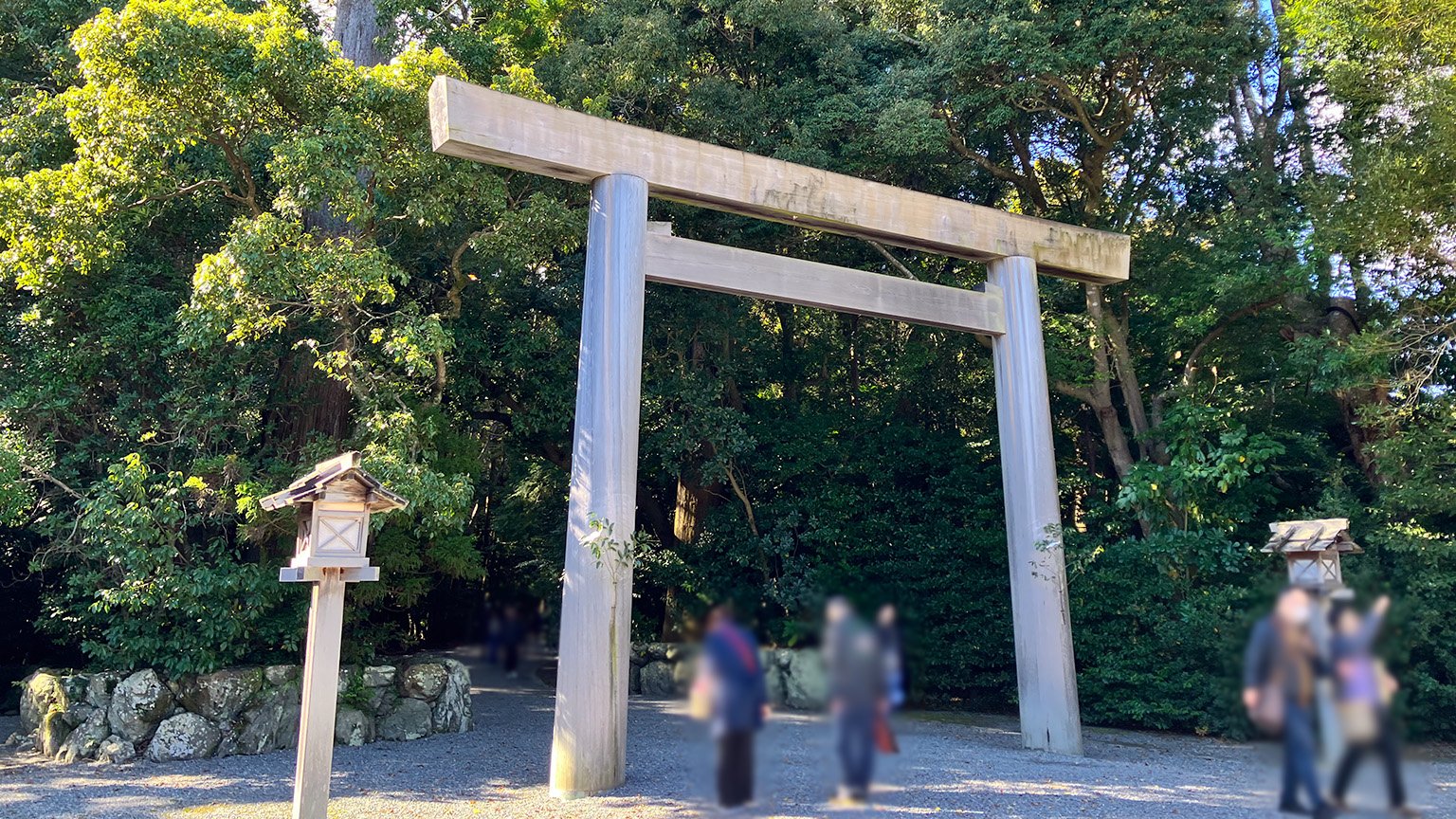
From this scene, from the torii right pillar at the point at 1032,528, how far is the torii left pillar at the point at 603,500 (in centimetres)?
358

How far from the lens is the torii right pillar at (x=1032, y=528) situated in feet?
25.9

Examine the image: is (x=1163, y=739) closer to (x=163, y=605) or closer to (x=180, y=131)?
(x=163, y=605)

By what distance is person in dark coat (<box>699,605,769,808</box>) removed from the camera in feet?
5.05

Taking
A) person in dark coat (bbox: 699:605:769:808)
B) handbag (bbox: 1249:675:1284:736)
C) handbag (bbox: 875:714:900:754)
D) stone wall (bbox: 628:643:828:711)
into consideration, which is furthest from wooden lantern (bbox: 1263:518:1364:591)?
person in dark coat (bbox: 699:605:769:808)

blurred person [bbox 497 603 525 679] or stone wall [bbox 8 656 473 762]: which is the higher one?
blurred person [bbox 497 603 525 679]

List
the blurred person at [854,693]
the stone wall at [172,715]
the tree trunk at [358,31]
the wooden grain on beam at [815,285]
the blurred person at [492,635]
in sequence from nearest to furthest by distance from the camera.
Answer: the blurred person at [854,693], the blurred person at [492,635], the wooden grain on beam at [815,285], the stone wall at [172,715], the tree trunk at [358,31]

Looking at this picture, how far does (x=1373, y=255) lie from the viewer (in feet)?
30.9

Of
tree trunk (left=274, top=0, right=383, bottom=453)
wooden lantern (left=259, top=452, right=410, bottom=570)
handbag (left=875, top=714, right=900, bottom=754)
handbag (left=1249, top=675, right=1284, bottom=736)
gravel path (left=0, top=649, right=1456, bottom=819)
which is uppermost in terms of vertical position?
tree trunk (left=274, top=0, right=383, bottom=453)

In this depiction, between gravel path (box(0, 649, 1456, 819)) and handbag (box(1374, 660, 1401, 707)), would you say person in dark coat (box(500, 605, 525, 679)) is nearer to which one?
gravel path (box(0, 649, 1456, 819))

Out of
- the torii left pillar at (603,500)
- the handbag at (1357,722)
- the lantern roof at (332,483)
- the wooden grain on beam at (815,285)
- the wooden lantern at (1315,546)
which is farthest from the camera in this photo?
the wooden grain on beam at (815,285)

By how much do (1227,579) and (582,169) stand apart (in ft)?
25.9

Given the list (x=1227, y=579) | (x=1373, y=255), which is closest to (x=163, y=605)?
(x=1227, y=579)

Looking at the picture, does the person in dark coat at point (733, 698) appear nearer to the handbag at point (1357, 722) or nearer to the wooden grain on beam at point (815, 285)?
the handbag at point (1357, 722)

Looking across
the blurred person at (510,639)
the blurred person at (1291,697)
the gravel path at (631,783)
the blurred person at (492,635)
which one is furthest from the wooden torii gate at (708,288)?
the blurred person at (1291,697)
